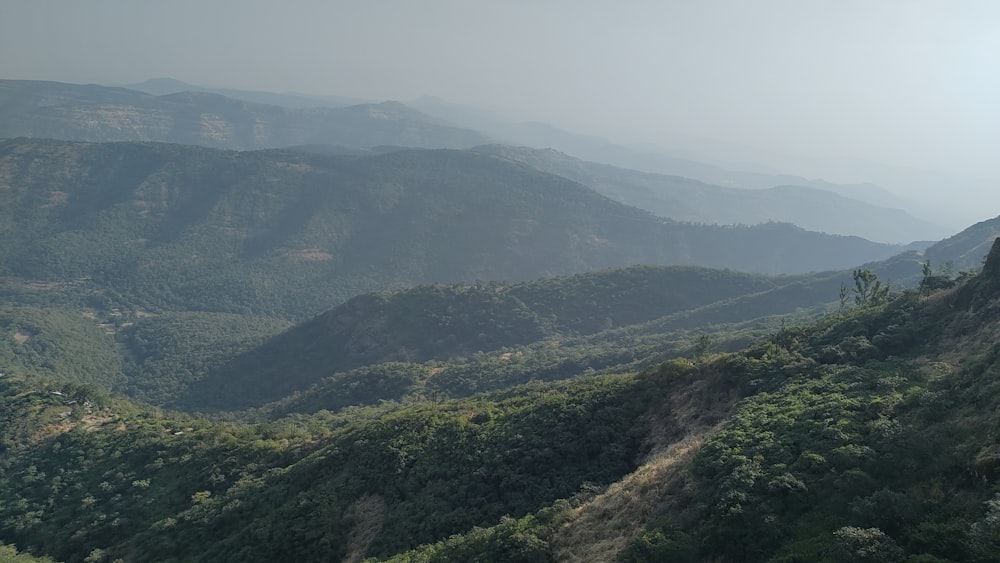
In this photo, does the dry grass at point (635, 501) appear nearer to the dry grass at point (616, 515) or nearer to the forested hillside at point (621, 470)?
the dry grass at point (616, 515)

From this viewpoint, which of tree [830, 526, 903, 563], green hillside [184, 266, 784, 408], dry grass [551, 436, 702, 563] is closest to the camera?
tree [830, 526, 903, 563]

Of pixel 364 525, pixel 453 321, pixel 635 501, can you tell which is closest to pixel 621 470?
pixel 635 501

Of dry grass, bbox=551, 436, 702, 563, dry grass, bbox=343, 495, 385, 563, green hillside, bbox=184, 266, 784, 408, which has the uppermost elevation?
dry grass, bbox=551, 436, 702, 563

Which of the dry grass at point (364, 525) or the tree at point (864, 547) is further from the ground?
the tree at point (864, 547)

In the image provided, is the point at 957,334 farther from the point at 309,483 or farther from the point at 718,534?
the point at 309,483

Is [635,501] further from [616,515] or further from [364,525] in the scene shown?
[364,525]

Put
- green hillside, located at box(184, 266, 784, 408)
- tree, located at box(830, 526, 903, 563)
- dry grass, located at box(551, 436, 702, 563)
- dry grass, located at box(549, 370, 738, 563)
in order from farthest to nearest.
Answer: green hillside, located at box(184, 266, 784, 408) < dry grass, located at box(549, 370, 738, 563) < dry grass, located at box(551, 436, 702, 563) < tree, located at box(830, 526, 903, 563)

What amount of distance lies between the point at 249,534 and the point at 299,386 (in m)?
107

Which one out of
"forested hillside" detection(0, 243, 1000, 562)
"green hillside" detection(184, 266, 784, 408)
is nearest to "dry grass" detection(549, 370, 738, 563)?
"forested hillside" detection(0, 243, 1000, 562)

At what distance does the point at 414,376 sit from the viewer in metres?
114

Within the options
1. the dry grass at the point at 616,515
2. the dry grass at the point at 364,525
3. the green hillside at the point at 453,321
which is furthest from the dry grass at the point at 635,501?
the green hillside at the point at 453,321

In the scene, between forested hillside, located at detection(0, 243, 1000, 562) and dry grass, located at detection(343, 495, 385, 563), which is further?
dry grass, located at detection(343, 495, 385, 563)

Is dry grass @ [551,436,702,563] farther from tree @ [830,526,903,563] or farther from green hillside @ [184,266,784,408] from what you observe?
green hillside @ [184,266,784,408]

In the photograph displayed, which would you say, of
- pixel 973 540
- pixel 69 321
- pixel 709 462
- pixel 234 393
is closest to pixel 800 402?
pixel 709 462
